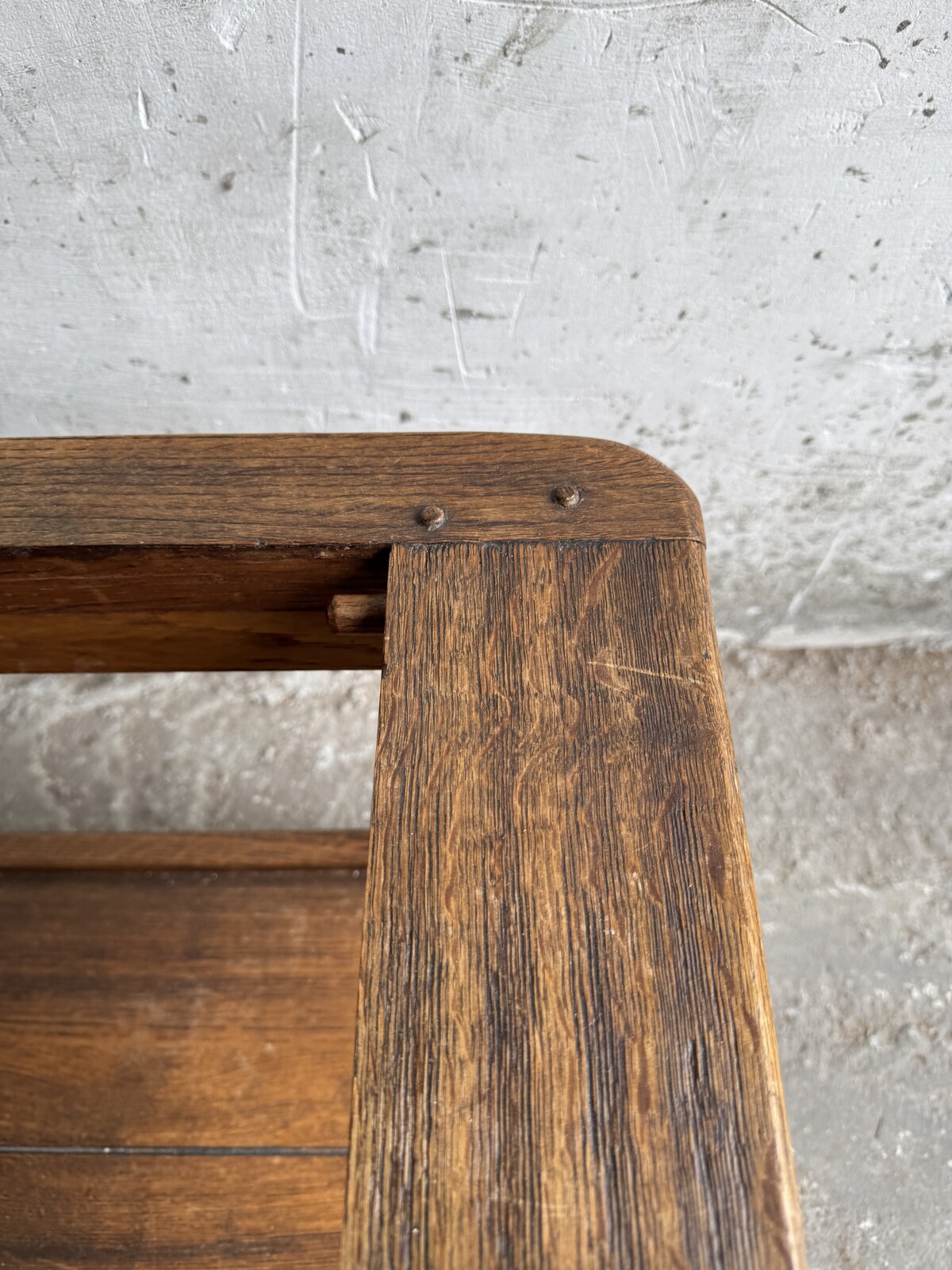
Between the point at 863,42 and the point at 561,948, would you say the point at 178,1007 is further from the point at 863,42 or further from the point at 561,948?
the point at 863,42

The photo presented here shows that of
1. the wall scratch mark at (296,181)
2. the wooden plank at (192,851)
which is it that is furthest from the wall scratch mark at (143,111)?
the wooden plank at (192,851)

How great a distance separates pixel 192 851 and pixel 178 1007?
0.19 meters

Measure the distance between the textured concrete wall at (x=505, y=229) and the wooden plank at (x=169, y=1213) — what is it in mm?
940

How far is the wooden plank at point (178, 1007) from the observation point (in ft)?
3.28

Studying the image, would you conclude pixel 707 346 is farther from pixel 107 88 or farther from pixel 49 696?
pixel 49 696

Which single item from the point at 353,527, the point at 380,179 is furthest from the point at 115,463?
the point at 380,179

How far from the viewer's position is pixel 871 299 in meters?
1.15

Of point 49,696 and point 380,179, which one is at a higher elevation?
point 380,179

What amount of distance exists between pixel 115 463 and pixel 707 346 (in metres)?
0.83

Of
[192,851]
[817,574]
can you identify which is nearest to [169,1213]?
[192,851]

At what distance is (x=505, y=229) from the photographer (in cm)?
107

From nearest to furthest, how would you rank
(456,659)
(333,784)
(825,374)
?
(456,659), (825,374), (333,784)

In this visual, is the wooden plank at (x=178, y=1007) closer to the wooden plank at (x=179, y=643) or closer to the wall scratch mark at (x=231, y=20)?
the wooden plank at (x=179, y=643)

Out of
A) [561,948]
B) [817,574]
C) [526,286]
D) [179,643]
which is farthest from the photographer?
[817,574]
